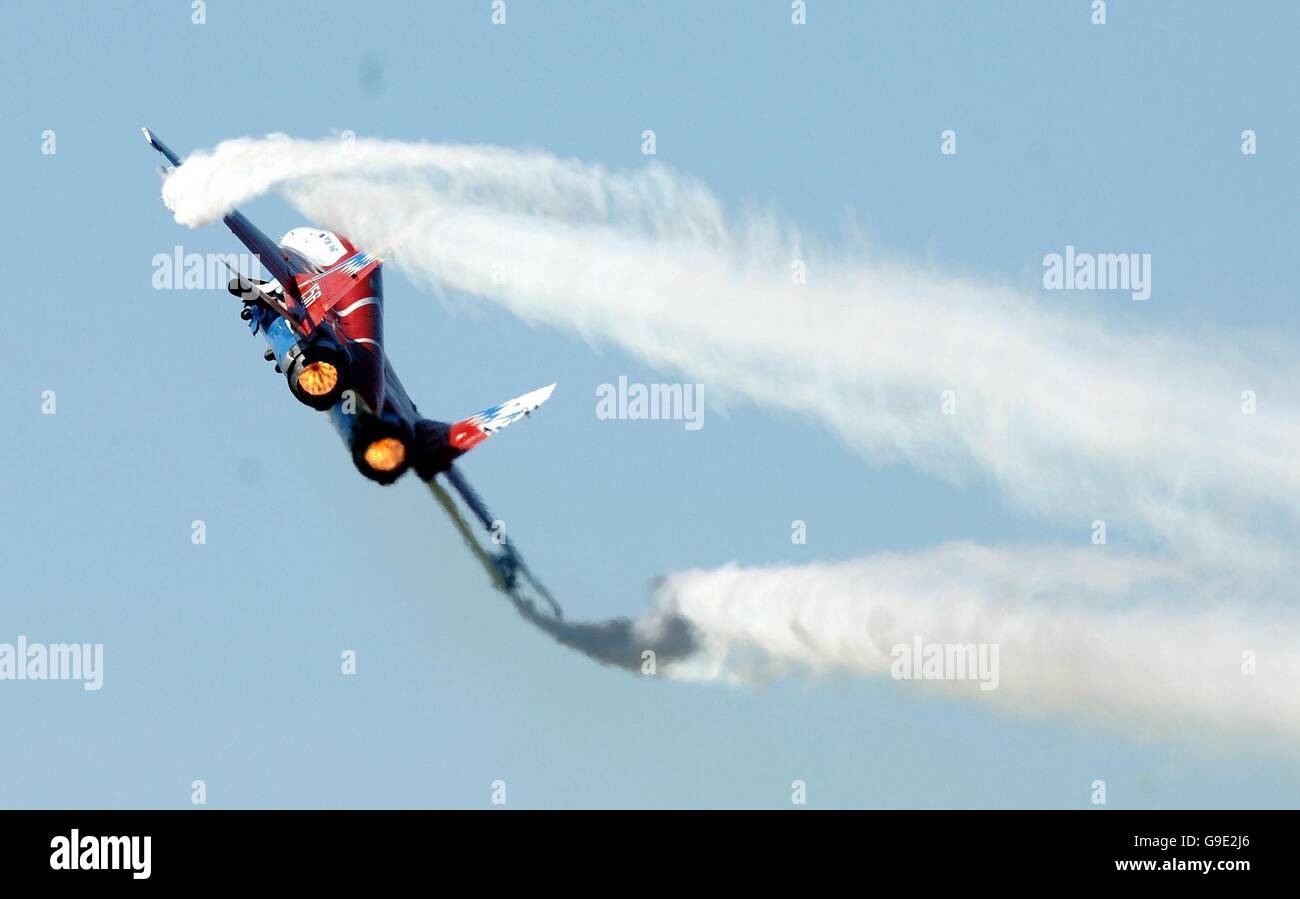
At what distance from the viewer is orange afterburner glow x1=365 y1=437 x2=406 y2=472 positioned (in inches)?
2643

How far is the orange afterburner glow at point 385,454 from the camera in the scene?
220ft

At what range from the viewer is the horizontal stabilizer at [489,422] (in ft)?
225

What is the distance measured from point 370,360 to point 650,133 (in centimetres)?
783

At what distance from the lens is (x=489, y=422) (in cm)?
6875

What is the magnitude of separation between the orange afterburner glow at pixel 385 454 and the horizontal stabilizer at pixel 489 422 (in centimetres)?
161

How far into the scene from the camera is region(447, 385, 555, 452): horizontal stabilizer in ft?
225

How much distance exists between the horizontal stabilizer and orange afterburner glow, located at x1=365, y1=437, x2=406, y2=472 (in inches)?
63.4

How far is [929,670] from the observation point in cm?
6838

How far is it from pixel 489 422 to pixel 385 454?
107 inches

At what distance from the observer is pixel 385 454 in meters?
67.2
